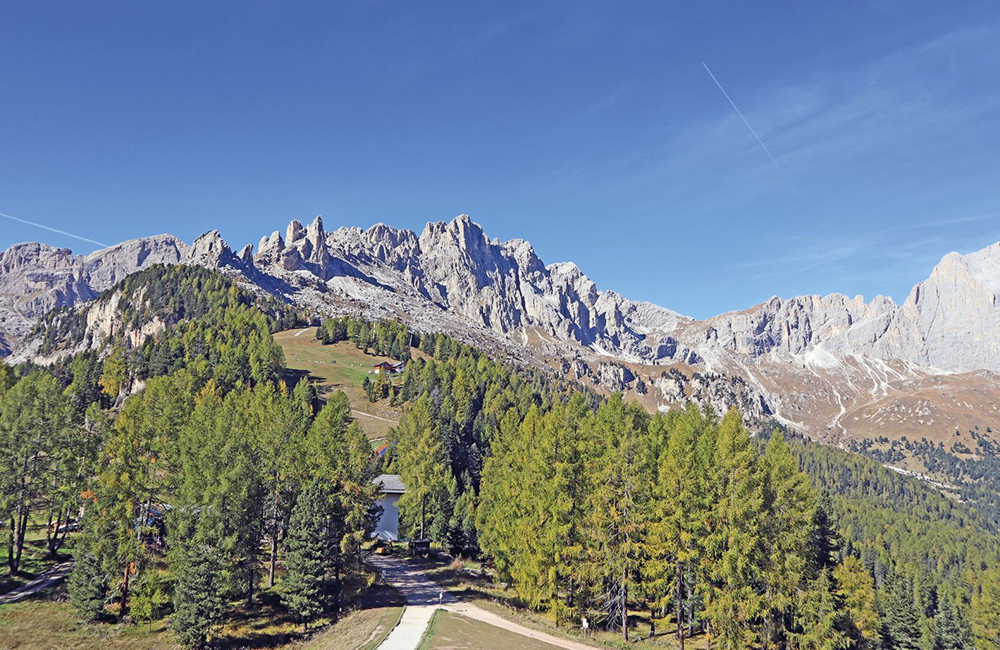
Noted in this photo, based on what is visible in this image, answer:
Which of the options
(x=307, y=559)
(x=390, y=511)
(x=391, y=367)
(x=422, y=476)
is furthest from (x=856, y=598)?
(x=391, y=367)

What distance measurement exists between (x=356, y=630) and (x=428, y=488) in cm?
2682

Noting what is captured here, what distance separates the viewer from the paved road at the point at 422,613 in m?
34.7

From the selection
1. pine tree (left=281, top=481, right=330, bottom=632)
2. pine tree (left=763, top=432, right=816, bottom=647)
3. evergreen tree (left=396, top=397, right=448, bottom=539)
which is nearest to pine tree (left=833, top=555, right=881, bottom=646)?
pine tree (left=763, top=432, right=816, bottom=647)

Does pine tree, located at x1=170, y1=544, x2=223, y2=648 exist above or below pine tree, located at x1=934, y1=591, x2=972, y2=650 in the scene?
above

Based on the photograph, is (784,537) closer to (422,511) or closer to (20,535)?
(422,511)

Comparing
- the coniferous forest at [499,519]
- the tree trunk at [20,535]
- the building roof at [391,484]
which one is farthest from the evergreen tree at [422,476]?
the tree trunk at [20,535]

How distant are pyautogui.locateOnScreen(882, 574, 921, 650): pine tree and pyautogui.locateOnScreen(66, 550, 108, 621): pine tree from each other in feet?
248

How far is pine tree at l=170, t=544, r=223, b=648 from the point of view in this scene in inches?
1371

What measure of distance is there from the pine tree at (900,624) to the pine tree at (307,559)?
207 ft

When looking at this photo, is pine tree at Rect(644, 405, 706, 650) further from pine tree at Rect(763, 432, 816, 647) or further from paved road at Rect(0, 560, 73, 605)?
paved road at Rect(0, 560, 73, 605)

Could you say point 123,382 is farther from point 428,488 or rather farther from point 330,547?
point 330,547

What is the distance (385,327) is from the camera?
18388 cm

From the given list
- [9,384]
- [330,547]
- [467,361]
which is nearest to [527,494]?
[330,547]

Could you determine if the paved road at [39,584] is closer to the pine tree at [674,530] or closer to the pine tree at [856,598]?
the pine tree at [674,530]
